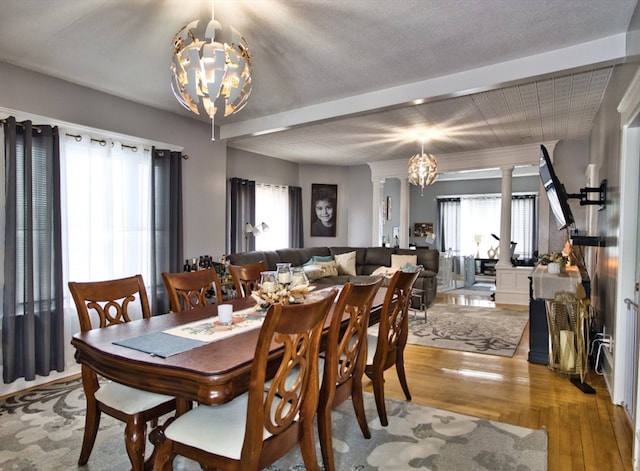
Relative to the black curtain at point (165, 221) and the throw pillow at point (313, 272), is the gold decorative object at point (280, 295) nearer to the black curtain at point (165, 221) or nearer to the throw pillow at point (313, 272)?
the black curtain at point (165, 221)

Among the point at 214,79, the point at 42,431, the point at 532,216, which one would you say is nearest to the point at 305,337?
the point at 214,79

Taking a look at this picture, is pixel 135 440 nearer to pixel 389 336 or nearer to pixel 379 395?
pixel 379 395

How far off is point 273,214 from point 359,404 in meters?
5.15

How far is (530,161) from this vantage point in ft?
20.9

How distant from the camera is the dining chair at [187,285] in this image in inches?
98.1

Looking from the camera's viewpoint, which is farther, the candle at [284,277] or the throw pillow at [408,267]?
the throw pillow at [408,267]

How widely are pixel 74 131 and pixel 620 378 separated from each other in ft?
15.5

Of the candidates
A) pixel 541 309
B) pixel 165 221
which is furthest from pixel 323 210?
A: pixel 541 309

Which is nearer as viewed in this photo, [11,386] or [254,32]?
[254,32]

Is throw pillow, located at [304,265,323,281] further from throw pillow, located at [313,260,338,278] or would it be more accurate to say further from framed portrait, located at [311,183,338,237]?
framed portrait, located at [311,183,338,237]

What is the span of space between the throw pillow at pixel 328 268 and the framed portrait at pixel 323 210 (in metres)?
1.27

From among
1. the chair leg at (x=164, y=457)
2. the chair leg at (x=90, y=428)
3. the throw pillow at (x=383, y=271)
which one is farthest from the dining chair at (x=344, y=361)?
the throw pillow at (x=383, y=271)

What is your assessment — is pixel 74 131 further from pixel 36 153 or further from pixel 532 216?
pixel 532 216

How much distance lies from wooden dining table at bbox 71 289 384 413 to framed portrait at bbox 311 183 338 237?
243 inches
